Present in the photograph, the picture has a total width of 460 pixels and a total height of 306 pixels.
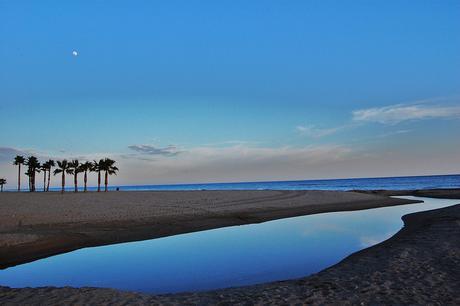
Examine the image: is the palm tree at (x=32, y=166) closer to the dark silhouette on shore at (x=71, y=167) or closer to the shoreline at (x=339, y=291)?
the dark silhouette on shore at (x=71, y=167)

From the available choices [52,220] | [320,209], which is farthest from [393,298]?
[320,209]

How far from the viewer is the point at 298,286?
454 inches

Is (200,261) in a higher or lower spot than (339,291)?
lower

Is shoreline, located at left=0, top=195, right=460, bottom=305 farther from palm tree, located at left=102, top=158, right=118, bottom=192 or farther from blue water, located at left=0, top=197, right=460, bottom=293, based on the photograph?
palm tree, located at left=102, top=158, right=118, bottom=192

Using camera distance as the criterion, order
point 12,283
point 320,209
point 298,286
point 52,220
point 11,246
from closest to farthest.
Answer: point 298,286 → point 12,283 → point 11,246 → point 52,220 → point 320,209

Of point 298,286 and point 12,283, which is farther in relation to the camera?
point 12,283

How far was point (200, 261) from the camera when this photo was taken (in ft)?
57.9

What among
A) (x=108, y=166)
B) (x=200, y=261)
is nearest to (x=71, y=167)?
(x=108, y=166)

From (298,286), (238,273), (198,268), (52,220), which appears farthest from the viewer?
(52,220)

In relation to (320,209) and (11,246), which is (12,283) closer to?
(11,246)

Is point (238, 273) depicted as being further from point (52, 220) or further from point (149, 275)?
point (52, 220)

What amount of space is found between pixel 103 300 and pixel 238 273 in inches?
243

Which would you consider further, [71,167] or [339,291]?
[71,167]

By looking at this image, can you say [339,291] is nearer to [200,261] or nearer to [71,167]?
[200,261]
